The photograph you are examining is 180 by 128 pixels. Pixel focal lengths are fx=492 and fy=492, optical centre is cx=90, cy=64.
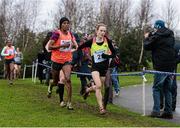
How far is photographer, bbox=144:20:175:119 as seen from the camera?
1126 centimetres

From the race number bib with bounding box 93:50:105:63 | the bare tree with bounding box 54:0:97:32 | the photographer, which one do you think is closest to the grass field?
the photographer

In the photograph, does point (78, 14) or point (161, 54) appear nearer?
point (161, 54)

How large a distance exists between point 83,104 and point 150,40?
2843 mm

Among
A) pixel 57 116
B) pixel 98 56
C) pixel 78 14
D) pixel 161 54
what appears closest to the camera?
pixel 57 116

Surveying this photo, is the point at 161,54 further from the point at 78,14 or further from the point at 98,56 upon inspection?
the point at 78,14

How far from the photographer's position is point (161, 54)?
1132 centimetres

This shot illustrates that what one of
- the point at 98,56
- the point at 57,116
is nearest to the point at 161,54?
the point at 98,56

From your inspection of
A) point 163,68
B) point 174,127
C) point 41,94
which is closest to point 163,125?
point 174,127

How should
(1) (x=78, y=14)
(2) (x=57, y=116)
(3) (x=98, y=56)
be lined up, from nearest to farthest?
(2) (x=57, y=116) → (3) (x=98, y=56) → (1) (x=78, y=14)

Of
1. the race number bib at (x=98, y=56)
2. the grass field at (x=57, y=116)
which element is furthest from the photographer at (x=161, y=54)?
the race number bib at (x=98, y=56)

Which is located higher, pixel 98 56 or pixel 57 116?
pixel 98 56

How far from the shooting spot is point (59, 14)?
59.7 metres

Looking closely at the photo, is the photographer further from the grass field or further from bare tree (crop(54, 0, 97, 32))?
bare tree (crop(54, 0, 97, 32))

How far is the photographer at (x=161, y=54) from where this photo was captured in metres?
11.3
